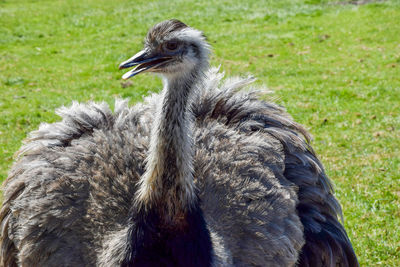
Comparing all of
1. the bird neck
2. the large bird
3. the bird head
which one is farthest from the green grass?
the bird head

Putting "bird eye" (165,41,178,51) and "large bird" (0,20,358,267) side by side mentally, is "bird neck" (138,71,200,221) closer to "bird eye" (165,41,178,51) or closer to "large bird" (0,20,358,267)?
"large bird" (0,20,358,267)

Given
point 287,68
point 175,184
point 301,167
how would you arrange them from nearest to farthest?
1. point 175,184
2. point 301,167
3. point 287,68

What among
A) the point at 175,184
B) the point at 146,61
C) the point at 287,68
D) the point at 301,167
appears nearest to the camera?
the point at 175,184

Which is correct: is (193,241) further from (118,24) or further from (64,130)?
(118,24)

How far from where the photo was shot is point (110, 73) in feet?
40.2

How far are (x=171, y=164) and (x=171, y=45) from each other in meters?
0.79

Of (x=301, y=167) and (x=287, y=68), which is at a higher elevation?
(x=301, y=167)

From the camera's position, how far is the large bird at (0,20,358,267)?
358 centimetres

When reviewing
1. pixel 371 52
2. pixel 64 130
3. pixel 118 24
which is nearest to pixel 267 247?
pixel 64 130

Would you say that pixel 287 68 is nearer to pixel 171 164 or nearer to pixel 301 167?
pixel 301 167

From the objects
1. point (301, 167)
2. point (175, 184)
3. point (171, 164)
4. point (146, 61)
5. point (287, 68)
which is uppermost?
point (146, 61)

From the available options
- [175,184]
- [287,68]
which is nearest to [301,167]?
[175,184]

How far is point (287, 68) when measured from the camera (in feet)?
39.9

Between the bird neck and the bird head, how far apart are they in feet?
0.59
